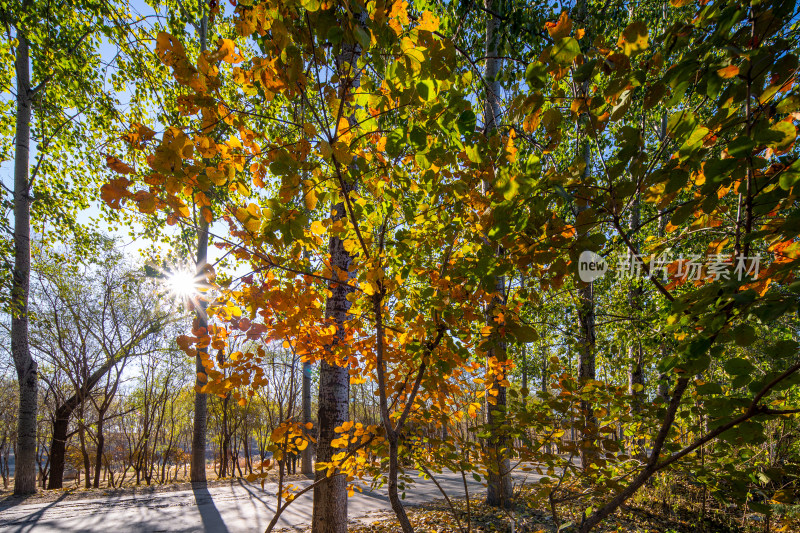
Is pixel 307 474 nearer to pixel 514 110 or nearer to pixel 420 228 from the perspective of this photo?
pixel 420 228

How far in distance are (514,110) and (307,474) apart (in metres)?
12.8

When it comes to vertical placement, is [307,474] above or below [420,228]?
below

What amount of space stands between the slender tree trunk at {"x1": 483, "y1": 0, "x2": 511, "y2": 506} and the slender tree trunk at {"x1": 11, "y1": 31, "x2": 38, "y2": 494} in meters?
7.63

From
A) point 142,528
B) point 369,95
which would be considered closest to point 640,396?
point 369,95

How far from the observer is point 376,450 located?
1.95m

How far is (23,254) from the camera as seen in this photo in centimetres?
623

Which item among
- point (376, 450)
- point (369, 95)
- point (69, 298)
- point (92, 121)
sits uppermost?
point (92, 121)

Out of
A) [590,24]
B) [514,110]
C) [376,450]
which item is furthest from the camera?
[590,24]

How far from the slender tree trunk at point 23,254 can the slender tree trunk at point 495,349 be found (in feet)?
25.0

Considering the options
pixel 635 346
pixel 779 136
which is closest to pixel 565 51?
pixel 779 136

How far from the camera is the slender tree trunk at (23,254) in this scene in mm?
6090

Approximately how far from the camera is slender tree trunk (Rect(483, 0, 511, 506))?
6.06ft

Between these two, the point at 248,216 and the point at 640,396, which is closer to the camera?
the point at 248,216

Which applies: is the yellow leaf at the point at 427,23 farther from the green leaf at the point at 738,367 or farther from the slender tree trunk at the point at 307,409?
the slender tree trunk at the point at 307,409
